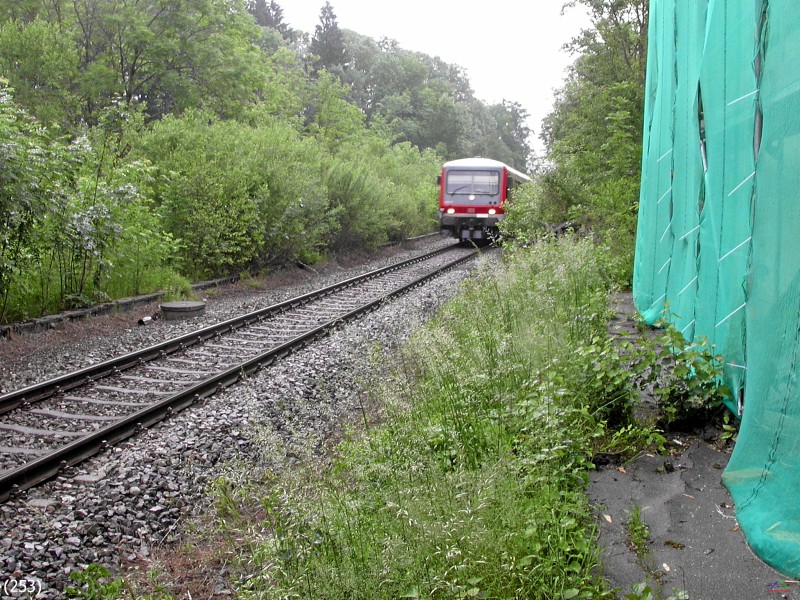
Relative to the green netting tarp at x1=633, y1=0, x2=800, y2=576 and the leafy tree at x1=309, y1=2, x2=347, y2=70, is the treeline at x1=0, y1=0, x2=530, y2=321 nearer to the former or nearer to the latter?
the green netting tarp at x1=633, y1=0, x2=800, y2=576

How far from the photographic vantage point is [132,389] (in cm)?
671

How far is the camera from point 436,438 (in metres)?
4.24

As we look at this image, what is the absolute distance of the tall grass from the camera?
2852 millimetres

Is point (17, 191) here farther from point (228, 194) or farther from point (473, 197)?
point (473, 197)

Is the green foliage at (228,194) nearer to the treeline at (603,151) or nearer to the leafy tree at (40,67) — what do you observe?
the treeline at (603,151)

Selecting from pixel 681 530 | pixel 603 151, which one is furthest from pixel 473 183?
pixel 681 530

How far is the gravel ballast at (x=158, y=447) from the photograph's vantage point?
12.4 ft

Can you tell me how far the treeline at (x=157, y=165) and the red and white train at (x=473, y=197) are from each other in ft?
6.48

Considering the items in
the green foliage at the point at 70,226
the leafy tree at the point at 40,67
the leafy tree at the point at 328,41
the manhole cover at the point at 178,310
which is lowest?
the manhole cover at the point at 178,310

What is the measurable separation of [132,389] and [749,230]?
554cm

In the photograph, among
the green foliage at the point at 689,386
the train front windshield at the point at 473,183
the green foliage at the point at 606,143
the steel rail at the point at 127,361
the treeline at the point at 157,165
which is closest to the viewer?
the green foliage at the point at 689,386

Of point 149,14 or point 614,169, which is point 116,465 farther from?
point 149,14

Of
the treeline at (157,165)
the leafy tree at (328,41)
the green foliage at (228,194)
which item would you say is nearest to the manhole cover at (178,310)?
the treeline at (157,165)

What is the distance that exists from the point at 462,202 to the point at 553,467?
20291 millimetres
